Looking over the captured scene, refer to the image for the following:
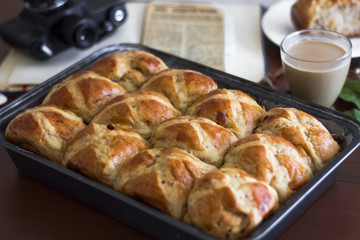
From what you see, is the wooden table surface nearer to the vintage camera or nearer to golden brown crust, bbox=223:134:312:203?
A: golden brown crust, bbox=223:134:312:203

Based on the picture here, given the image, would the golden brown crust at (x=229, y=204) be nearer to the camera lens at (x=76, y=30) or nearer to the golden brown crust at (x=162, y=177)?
the golden brown crust at (x=162, y=177)

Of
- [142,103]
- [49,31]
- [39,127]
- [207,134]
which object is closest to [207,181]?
[207,134]

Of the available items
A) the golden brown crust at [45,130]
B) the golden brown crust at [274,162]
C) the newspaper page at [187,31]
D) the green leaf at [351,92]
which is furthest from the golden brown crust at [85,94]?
the green leaf at [351,92]

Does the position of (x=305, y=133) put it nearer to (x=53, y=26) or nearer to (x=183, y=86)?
(x=183, y=86)

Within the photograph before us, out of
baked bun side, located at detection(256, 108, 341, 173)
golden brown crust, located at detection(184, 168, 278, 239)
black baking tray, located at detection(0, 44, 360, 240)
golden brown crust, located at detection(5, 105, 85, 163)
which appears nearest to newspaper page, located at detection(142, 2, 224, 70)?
black baking tray, located at detection(0, 44, 360, 240)

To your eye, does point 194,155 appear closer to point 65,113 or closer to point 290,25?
point 65,113

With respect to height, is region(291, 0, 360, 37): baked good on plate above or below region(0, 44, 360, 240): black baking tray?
below
